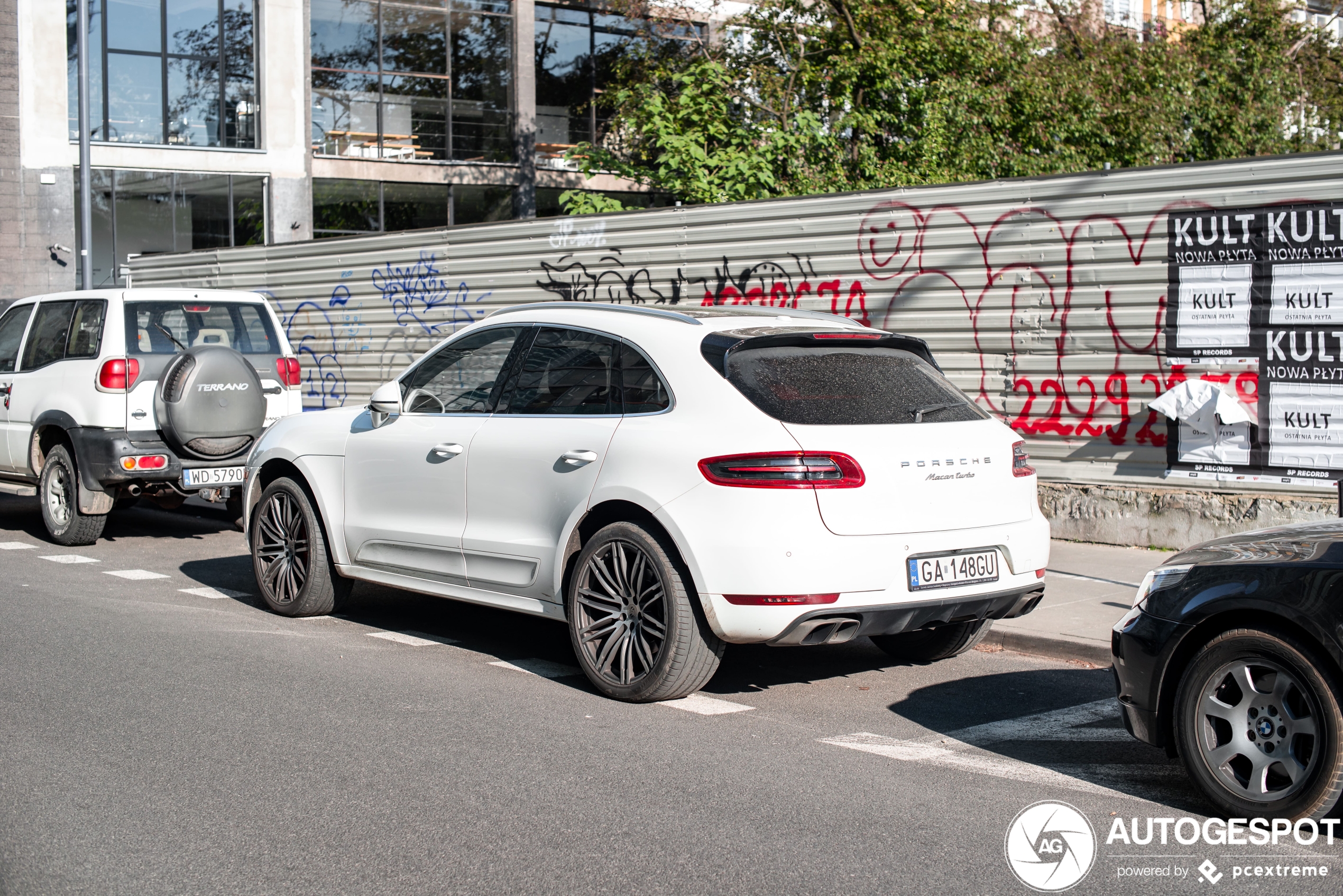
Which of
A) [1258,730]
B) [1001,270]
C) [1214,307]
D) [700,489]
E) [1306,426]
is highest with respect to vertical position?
[1001,270]

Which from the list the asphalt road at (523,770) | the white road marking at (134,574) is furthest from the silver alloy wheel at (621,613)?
the white road marking at (134,574)

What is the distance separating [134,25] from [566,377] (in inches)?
940

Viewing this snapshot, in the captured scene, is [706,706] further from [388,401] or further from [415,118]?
[415,118]

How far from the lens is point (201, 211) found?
27.4 metres

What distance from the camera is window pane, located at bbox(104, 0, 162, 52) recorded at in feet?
85.5

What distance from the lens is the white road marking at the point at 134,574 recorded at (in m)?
9.23

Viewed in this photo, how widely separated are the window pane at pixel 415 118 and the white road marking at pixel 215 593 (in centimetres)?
2062

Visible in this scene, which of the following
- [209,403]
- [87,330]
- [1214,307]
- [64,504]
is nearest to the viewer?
[1214,307]

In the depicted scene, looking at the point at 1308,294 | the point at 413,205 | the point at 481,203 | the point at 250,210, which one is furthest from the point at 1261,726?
the point at 250,210

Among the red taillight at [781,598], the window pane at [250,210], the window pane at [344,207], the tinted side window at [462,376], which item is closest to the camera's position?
the red taillight at [781,598]

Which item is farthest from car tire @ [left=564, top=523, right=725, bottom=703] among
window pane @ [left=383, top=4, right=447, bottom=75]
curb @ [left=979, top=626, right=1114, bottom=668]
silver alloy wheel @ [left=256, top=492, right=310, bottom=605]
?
window pane @ [left=383, top=4, right=447, bottom=75]

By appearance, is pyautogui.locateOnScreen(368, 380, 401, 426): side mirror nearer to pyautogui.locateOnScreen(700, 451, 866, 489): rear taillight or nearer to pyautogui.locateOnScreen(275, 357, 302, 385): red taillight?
pyautogui.locateOnScreen(700, 451, 866, 489): rear taillight

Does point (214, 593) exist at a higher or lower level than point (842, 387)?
lower

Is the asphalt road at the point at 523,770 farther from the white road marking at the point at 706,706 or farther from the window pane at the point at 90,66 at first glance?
the window pane at the point at 90,66
